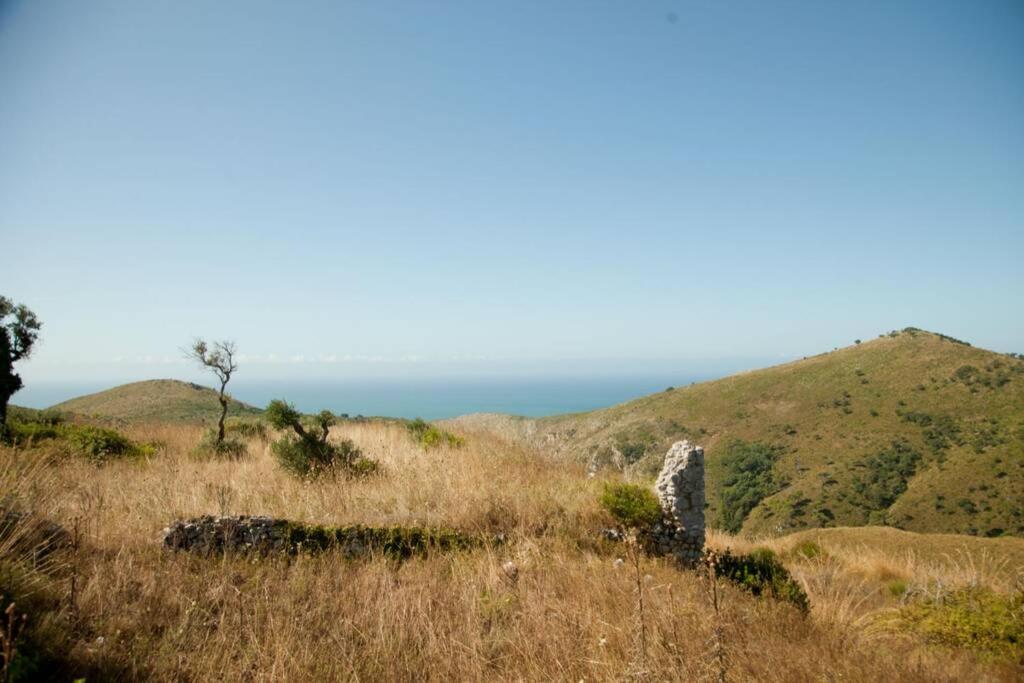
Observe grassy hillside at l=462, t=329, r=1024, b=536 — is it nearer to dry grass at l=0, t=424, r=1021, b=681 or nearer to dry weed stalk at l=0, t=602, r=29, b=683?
dry grass at l=0, t=424, r=1021, b=681

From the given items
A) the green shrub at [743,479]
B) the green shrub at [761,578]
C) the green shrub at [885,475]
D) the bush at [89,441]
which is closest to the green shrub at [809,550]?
the green shrub at [761,578]

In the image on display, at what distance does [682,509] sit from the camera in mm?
8859

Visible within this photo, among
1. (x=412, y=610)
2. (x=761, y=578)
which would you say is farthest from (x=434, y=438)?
(x=412, y=610)

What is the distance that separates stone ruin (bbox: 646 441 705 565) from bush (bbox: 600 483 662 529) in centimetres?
23

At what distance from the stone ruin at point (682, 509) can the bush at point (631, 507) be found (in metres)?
0.23

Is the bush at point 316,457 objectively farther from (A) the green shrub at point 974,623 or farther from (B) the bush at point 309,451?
(A) the green shrub at point 974,623

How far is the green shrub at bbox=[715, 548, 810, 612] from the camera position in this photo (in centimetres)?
756

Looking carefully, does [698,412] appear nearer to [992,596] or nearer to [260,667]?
[992,596]

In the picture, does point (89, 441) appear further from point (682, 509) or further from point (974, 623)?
point (974, 623)

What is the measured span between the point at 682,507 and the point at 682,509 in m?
0.04

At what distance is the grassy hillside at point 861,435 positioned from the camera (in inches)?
1687

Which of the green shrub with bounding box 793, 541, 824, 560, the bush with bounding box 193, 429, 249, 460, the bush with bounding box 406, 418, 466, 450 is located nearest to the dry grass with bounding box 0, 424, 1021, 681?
the bush with bounding box 193, 429, 249, 460

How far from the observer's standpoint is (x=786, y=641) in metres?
4.29

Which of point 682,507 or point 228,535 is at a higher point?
point 228,535
